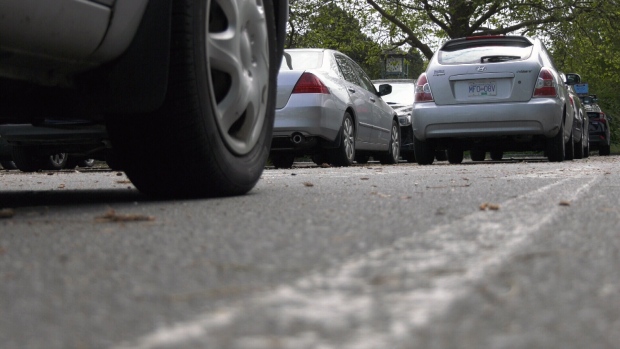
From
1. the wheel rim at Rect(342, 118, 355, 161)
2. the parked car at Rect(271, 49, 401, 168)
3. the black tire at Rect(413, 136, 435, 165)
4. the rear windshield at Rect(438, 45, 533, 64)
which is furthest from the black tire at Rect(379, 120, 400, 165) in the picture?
the rear windshield at Rect(438, 45, 533, 64)

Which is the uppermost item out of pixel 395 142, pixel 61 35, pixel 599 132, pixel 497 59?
pixel 61 35

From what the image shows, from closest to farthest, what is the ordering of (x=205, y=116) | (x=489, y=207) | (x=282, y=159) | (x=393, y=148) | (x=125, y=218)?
1. (x=125, y=218)
2. (x=489, y=207)
3. (x=205, y=116)
4. (x=282, y=159)
5. (x=393, y=148)

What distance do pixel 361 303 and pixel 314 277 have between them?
342 millimetres

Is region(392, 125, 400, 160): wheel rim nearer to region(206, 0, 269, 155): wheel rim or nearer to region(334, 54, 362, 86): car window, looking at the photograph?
region(334, 54, 362, 86): car window

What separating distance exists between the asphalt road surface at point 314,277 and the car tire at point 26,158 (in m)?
7.54

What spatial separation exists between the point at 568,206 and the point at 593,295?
215 cm

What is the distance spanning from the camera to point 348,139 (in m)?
12.7

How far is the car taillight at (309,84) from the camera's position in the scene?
11.7 m

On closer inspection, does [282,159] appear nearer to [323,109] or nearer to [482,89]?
[323,109]

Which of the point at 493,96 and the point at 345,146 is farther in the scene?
the point at 345,146

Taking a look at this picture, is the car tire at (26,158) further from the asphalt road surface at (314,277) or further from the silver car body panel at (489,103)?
the asphalt road surface at (314,277)

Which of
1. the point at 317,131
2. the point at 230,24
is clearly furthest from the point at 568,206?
the point at 317,131

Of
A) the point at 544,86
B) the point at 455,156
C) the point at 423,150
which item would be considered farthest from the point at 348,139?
the point at 455,156

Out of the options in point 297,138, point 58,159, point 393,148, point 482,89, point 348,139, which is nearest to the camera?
point 297,138
